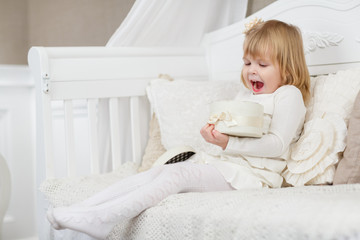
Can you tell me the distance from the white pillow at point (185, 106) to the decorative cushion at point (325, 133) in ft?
1.21

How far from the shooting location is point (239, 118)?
50.2 inches

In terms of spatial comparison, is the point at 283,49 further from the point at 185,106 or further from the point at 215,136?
the point at 185,106

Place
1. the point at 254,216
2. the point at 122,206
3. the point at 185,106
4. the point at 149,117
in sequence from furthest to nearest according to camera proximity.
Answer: the point at 149,117, the point at 185,106, the point at 122,206, the point at 254,216

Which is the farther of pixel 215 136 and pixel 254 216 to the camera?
pixel 215 136

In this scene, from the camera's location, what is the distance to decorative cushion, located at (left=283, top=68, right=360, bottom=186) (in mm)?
1327

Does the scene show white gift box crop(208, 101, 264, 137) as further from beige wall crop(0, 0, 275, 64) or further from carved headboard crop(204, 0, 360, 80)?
beige wall crop(0, 0, 275, 64)

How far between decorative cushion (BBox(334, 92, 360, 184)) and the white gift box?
0.71 ft

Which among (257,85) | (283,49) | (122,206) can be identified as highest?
(283,49)

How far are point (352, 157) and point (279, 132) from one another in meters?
0.20

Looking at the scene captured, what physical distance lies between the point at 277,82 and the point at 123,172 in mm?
644

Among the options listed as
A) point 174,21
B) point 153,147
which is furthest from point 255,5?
point 153,147

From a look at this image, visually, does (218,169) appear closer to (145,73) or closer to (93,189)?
(93,189)

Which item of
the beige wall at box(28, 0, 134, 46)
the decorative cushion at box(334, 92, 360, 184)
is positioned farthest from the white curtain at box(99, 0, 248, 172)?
the decorative cushion at box(334, 92, 360, 184)

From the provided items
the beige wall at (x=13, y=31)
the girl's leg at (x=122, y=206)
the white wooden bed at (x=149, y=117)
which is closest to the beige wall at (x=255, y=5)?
the white wooden bed at (x=149, y=117)
